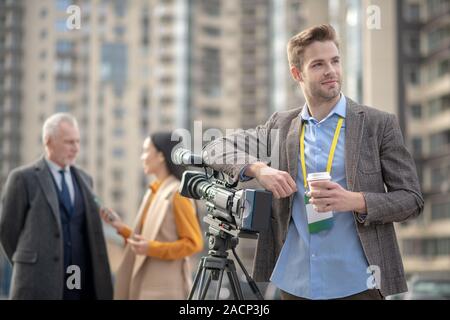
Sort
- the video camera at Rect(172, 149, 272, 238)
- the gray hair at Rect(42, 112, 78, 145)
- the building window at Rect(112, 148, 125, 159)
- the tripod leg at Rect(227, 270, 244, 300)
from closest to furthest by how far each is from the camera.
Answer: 1. the video camera at Rect(172, 149, 272, 238)
2. the tripod leg at Rect(227, 270, 244, 300)
3. the gray hair at Rect(42, 112, 78, 145)
4. the building window at Rect(112, 148, 125, 159)

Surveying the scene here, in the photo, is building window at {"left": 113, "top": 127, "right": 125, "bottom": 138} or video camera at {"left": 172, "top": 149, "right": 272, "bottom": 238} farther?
building window at {"left": 113, "top": 127, "right": 125, "bottom": 138}

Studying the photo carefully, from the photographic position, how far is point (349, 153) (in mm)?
2832

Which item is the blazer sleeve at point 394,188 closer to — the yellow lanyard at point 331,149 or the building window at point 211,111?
the yellow lanyard at point 331,149

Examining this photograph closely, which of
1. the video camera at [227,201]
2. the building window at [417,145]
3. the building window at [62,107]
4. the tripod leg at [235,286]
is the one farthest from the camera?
the building window at [62,107]

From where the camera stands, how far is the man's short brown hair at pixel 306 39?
9.52 ft

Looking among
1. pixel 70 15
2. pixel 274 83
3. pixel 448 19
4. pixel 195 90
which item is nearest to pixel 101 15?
pixel 195 90

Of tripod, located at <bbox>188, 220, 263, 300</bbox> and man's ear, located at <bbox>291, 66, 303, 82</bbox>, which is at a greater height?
man's ear, located at <bbox>291, 66, 303, 82</bbox>

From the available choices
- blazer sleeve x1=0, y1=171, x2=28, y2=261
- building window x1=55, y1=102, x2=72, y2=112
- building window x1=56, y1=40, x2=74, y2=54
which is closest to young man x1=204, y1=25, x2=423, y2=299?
blazer sleeve x1=0, y1=171, x2=28, y2=261

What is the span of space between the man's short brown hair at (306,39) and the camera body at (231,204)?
53 cm

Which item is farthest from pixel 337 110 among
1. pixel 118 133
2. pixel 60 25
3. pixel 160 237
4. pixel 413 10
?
pixel 60 25

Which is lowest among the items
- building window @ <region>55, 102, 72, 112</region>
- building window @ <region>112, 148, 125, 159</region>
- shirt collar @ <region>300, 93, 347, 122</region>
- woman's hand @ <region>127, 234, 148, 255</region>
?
building window @ <region>112, 148, 125, 159</region>

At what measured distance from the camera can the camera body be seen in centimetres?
261

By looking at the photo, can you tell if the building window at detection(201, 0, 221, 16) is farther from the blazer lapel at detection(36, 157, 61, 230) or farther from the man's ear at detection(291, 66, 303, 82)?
the man's ear at detection(291, 66, 303, 82)

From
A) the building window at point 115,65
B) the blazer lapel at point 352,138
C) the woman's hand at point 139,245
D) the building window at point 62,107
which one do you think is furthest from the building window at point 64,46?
the blazer lapel at point 352,138
